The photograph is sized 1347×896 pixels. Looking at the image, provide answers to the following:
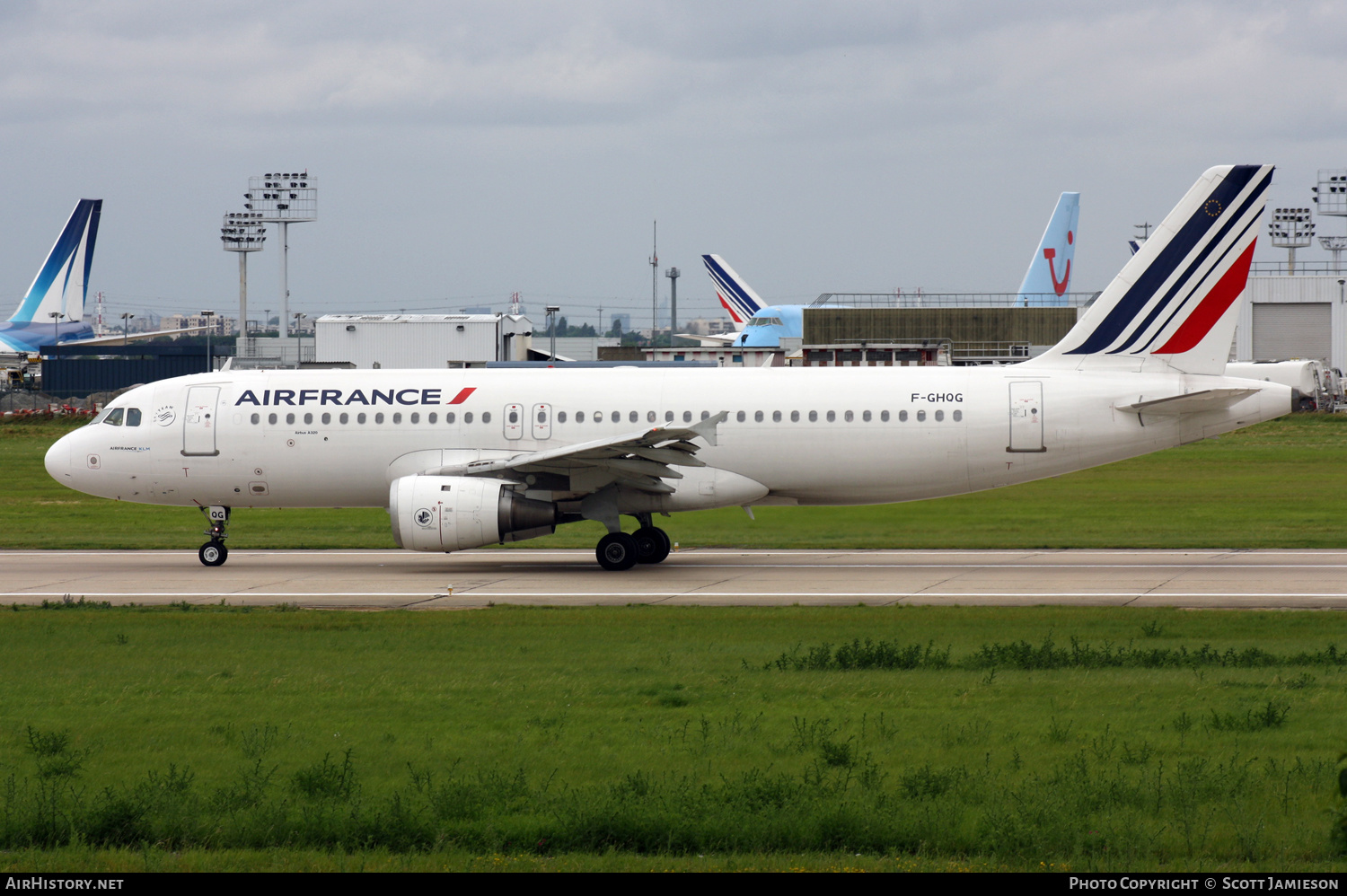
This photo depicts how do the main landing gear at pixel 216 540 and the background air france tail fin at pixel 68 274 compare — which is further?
the background air france tail fin at pixel 68 274

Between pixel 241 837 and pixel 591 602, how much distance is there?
12.2m

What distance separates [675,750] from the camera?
10.6 m

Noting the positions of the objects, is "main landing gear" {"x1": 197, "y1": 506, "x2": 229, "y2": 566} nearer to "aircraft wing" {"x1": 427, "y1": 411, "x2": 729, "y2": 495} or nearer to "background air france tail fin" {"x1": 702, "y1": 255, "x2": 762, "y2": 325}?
"aircraft wing" {"x1": 427, "y1": 411, "x2": 729, "y2": 495}

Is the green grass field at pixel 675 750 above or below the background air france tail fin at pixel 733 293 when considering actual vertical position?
below

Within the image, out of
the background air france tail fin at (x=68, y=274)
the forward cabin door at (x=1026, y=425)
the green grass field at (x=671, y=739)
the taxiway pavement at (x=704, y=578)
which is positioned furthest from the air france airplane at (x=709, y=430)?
the background air france tail fin at (x=68, y=274)

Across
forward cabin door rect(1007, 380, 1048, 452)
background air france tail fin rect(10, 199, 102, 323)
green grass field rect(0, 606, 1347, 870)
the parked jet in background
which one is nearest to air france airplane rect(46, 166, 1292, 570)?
forward cabin door rect(1007, 380, 1048, 452)

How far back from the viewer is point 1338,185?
374 ft

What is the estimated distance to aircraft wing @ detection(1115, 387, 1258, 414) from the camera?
2377 cm

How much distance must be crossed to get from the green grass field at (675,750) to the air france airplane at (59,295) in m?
102

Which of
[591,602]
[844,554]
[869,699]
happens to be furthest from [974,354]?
[869,699]

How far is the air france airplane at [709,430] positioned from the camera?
24.3 m

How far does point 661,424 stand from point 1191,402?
379 inches

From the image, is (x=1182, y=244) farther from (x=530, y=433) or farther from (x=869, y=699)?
(x=869, y=699)

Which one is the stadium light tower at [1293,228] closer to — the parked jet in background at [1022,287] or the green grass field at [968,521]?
the parked jet in background at [1022,287]
